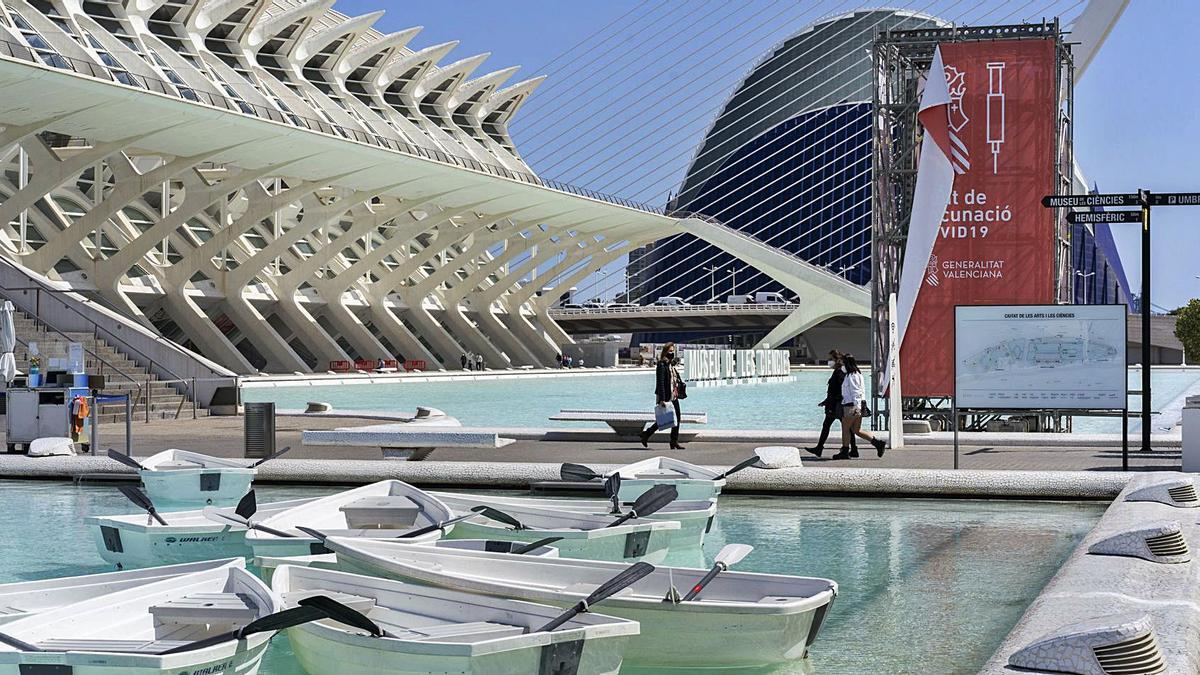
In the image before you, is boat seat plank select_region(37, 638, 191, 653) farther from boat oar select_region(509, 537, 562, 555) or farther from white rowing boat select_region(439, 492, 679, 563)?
white rowing boat select_region(439, 492, 679, 563)

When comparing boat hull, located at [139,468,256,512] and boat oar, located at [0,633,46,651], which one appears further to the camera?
boat hull, located at [139,468,256,512]

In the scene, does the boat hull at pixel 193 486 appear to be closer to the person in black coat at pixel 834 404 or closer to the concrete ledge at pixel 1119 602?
the person in black coat at pixel 834 404

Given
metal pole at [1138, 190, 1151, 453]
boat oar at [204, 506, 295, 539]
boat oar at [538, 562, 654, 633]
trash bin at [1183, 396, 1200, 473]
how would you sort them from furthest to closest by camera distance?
metal pole at [1138, 190, 1151, 453]
trash bin at [1183, 396, 1200, 473]
boat oar at [204, 506, 295, 539]
boat oar at [538, 562, 654, 633]

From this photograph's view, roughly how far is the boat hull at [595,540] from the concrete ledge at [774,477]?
3.42 metres

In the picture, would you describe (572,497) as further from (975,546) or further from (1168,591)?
(1168,591)

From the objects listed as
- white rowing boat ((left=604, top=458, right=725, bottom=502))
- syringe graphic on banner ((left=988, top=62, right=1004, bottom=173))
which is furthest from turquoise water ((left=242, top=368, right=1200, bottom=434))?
white rowing boat ((left=604, top=458, right=725, bottom=502))

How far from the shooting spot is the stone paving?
12750mm

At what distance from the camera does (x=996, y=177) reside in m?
18.8

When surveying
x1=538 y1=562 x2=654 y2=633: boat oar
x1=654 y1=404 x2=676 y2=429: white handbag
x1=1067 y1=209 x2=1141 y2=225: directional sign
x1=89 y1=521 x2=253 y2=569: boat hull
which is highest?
x1=1067 y1=209 x2=1141 y2=225: directional sign

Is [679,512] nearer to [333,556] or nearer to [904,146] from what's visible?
[333,556]

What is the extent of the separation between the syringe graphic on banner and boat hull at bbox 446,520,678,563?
494 inches

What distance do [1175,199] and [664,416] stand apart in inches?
214

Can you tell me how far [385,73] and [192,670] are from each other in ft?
199

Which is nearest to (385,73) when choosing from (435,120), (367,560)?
(435,120)
